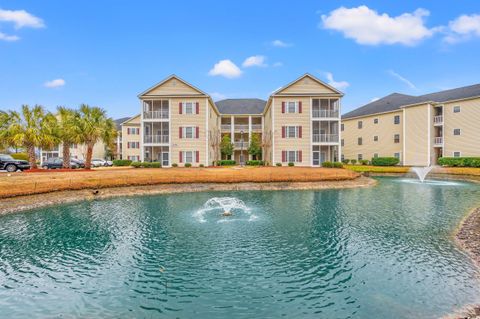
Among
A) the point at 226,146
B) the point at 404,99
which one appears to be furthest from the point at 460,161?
the point at 226,146

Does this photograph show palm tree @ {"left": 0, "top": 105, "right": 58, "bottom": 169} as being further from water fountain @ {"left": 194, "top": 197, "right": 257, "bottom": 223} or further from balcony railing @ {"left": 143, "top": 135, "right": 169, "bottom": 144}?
water fountain @ {"left": 194, "top": 197, "right": 257, "bottom": 223}

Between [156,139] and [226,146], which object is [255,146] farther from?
[156,139]

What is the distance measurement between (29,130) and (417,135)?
175 feet

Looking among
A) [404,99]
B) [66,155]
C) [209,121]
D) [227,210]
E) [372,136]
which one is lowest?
[227,210]

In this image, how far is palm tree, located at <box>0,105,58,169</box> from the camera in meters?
32.2

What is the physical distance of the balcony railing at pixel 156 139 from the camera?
133 ft

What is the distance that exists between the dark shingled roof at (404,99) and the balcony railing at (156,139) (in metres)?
35.4

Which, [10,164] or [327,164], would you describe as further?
[327,164]

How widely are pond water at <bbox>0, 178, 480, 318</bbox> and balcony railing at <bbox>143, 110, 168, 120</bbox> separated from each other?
25.7 metres

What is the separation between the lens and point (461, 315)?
6.14m

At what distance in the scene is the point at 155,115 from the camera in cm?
4072

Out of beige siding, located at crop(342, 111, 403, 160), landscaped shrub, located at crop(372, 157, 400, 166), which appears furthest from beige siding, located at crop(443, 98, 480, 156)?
landscaped shrub, located at crop(372, 157, 400, 166)

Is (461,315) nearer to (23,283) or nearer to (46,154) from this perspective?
(23,283)

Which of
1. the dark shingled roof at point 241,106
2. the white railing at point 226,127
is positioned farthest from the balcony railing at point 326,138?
the white railing at point 226,127
